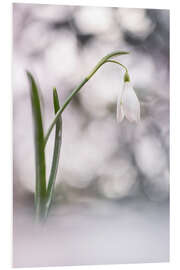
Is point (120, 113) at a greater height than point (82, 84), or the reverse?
point (82, 84)

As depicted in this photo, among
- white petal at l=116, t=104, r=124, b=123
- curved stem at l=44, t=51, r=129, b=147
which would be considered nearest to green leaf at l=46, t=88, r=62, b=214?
curved stem at l=44, t=51, r=129, b=147

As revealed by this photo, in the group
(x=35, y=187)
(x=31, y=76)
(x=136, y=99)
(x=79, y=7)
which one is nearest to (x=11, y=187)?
(x=35, y=187)

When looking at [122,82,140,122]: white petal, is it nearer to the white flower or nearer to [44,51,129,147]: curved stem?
the white flower

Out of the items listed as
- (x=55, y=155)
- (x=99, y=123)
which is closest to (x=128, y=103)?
(x=99, y=123)

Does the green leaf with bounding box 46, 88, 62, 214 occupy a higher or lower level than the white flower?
lower

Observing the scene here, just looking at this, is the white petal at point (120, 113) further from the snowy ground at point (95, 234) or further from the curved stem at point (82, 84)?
the snowy ground at point (95, 234)

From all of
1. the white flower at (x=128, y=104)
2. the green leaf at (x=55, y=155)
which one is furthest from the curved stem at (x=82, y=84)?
the white flower at (x=128, y=104)

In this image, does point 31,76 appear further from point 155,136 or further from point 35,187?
point 155,136

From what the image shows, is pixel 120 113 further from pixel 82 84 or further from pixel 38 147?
pixel 38 147
